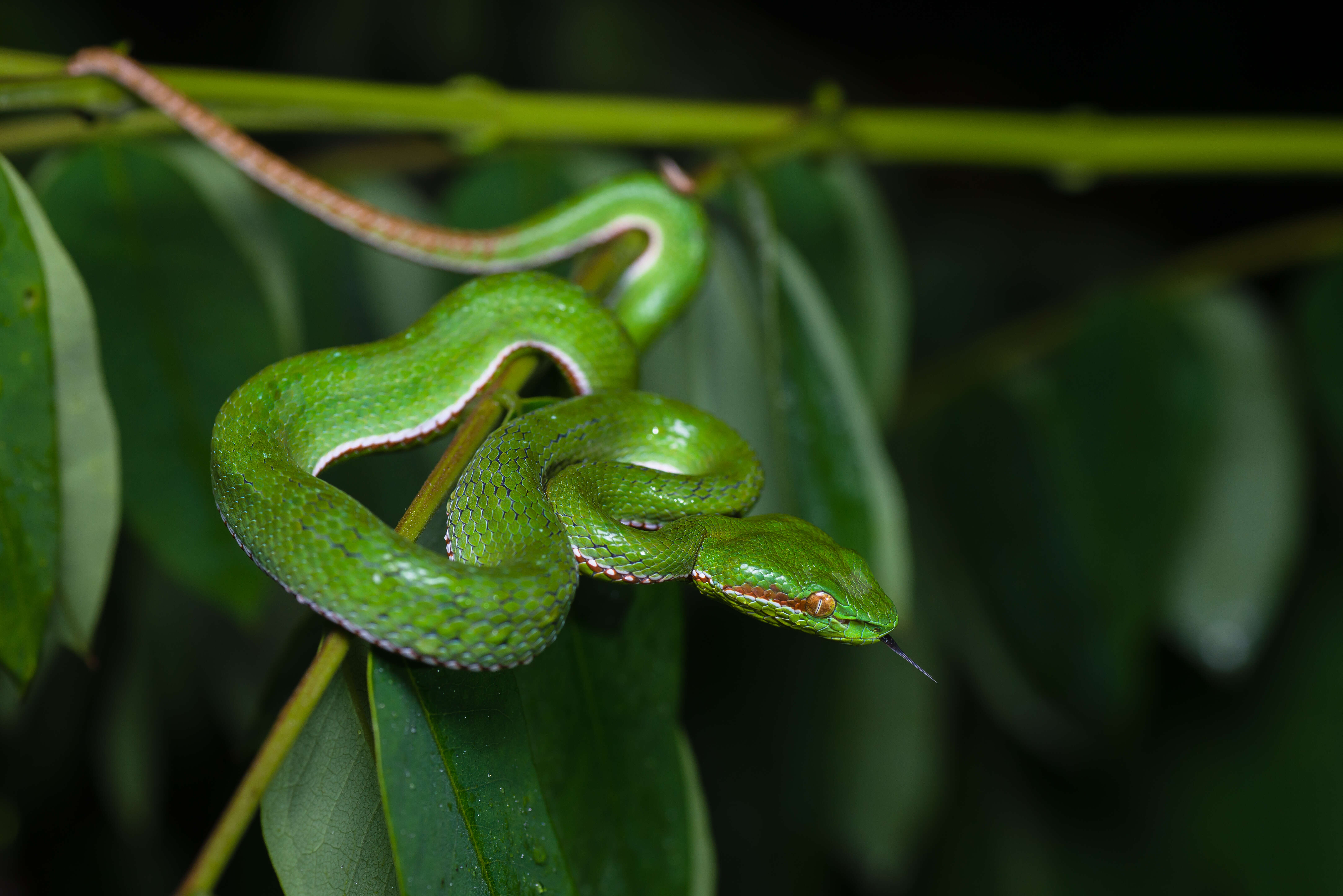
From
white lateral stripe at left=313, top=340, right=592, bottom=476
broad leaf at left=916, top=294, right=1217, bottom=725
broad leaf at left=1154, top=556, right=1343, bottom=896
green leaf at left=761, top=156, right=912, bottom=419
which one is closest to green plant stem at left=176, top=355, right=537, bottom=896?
white lateral stripe at left=313, top=340, right=592, bottom=476

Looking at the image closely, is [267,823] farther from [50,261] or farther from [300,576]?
[50,261]

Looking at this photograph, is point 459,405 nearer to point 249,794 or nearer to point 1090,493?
point 249,794

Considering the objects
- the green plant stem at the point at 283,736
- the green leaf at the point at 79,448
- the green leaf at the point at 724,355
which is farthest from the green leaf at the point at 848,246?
the green leaf at the point at 79,448

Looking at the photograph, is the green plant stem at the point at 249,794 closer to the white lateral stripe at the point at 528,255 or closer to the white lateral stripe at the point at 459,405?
the white lateral stripe at the point at 459,405

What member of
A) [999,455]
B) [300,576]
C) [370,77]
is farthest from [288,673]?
[370,77]

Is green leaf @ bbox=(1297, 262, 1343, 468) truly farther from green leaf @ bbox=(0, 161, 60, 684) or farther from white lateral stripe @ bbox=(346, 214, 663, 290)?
green leaf @ bbox=(0, 161, 60, 684)

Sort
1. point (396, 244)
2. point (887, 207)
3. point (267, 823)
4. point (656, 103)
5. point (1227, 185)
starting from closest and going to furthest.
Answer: point (267, 823) < point (396, 244) < point (656, 103) < point (1227, 185) < point (887, 207)
